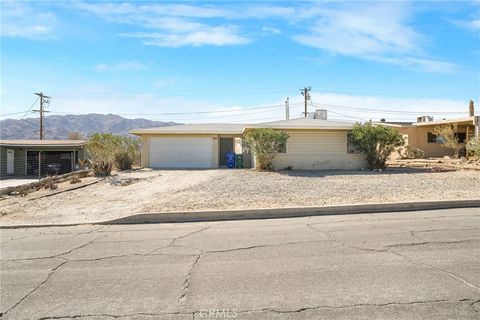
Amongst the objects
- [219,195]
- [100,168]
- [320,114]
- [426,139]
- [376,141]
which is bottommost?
[219,195]

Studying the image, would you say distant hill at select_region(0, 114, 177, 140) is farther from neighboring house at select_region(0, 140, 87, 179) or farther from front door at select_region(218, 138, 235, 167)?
front door at select_region(218, 138, 235, 167)

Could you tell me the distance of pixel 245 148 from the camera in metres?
24.3

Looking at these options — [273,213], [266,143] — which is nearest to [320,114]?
[266,143]

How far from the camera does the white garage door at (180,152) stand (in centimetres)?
2494

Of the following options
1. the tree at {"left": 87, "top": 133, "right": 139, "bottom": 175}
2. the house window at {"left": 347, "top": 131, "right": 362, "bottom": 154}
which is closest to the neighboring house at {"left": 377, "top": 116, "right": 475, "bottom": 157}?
the house window at {"left": 347, "top": 131, "right": 362, "bottom": 154}

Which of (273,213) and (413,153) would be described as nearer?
(273,213)

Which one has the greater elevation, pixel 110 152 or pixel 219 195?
pixel 110 152

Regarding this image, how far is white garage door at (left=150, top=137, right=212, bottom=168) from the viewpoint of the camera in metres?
24.9

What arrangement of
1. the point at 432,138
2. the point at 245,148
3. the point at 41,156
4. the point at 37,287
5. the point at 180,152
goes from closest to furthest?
the point at 37,287, the point at 245,148, the point at 180,152, the point at 41,156, the point at 432,138

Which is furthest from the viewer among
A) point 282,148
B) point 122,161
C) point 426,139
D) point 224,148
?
point 426,139

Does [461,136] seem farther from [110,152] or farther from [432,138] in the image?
[110,152]

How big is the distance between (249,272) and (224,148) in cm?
2093

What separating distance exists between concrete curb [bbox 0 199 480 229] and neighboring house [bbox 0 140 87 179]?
22.7 m

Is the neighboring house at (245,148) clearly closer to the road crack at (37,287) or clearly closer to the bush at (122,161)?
the bush at (122,161)
